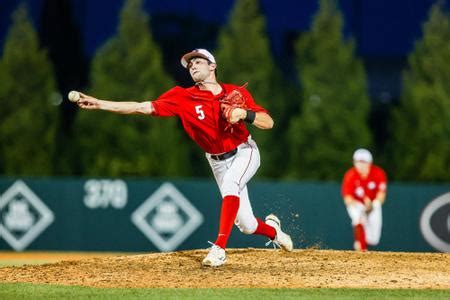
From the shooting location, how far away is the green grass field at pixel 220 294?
6809 mm

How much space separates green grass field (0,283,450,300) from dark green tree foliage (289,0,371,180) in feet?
42.4

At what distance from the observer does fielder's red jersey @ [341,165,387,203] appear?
45.2 ft

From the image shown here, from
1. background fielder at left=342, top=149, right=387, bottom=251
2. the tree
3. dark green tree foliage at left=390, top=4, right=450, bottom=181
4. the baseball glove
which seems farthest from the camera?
the tree

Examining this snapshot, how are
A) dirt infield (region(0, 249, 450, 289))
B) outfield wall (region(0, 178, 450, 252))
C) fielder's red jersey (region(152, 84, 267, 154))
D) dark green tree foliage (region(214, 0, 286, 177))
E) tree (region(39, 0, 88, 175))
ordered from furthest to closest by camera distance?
tree (region(39, 0, 88, 175)) < dark green tree foliage (region(214, 0, 286, 177)) < outfield wall (region(0, 178, 450, 252)) < fielder's red jersey (region(152, 84, 267, 154)) < dirt infield (region(0, 249, 450, 289))

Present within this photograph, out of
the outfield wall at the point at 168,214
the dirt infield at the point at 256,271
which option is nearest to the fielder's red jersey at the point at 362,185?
the outfield wall at the point at 168,214

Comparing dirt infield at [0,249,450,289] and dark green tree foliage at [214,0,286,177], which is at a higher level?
dark green tree foliage at [214,0,286,177]

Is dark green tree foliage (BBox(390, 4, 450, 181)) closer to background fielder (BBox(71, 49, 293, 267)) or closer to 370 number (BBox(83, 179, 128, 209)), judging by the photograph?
370 number (BBox(83, 179, 128, 209))

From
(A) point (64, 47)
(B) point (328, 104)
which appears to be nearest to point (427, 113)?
(B) point (328, 104)

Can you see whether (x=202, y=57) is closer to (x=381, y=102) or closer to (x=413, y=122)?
(x=413, y=122)

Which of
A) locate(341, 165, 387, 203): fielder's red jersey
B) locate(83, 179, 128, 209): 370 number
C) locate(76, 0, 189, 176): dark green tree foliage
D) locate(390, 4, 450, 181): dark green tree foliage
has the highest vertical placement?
locate(390, 4, 450, 181): dark green tree foliage

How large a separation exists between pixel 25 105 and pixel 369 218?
1036 centimetres

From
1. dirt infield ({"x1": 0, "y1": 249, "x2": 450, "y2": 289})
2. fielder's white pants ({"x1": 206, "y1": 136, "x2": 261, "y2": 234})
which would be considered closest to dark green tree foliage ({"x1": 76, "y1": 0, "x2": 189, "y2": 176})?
dirt infield ({"x1": 0, "y1": 249, "x2": 450, "y2": 289})

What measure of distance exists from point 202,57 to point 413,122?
511 inches

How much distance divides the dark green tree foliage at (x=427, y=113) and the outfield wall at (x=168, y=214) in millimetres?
4321
